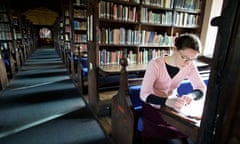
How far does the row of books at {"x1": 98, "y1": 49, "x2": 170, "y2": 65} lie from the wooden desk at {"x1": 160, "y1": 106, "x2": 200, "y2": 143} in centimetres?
167

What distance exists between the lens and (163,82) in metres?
1.31

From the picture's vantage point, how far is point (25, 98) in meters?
3.08

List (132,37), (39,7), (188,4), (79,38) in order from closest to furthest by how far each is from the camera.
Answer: (132,37) < (188,4) < (79,38) < (39,7)

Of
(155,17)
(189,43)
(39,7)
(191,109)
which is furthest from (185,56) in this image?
(39,7)

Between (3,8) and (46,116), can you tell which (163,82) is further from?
(3,8)

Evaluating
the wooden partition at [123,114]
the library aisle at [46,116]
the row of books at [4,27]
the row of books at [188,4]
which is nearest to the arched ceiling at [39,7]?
the row of books at [4,27]

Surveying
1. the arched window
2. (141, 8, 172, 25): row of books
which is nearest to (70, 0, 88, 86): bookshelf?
(141, 8, 172, 25): row of books

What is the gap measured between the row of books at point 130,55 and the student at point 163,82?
141 cm

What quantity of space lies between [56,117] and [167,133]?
5.96 ft

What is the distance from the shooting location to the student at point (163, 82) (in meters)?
1.17

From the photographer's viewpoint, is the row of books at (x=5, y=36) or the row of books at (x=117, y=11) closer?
the row of books at (x=117, y=11)

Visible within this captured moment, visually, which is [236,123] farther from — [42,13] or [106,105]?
[42,13]

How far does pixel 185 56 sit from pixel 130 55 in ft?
5.29

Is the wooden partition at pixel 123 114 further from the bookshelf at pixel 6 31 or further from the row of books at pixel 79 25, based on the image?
the bookshelf at pixel 6 31
